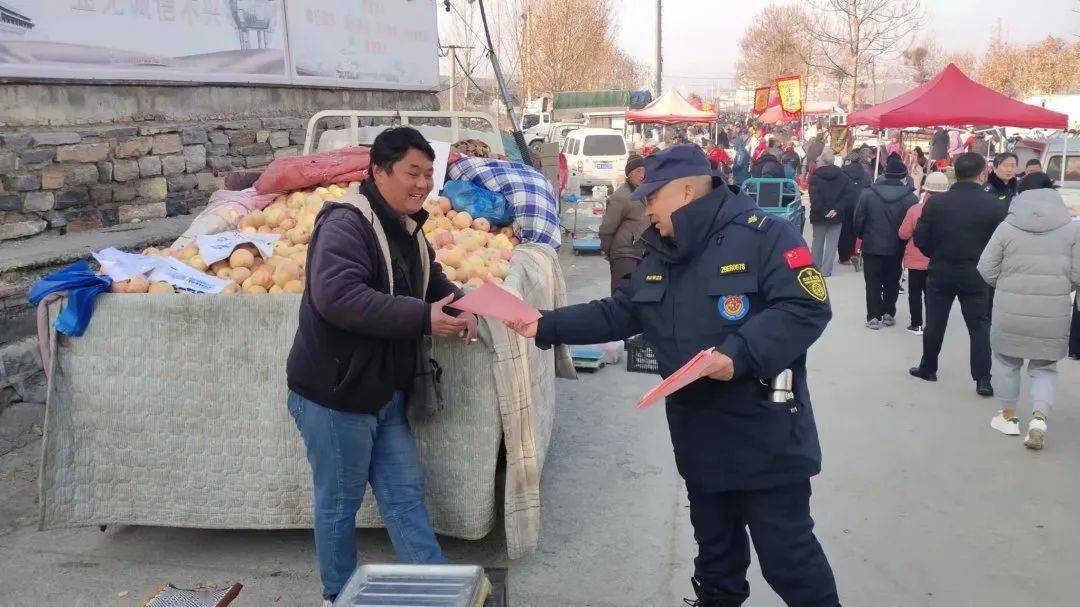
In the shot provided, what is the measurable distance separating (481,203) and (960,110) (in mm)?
8491

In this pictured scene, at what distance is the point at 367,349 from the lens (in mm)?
2920

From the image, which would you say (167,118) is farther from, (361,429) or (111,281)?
(361,429)

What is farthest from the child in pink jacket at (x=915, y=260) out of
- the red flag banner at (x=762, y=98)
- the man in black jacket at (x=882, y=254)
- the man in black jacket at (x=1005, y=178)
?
the red flag banner at (x=762, y=98)

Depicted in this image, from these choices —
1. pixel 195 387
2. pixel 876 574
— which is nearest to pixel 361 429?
pixel 195 387

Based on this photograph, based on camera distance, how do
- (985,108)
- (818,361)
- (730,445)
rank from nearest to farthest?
(730,445), (818,361), (985,108)

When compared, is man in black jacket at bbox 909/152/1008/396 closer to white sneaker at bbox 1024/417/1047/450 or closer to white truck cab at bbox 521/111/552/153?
white sneaker at bbox 1024/417/1047/450

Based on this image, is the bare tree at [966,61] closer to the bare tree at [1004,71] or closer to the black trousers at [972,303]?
the bare tree at [1004,71]

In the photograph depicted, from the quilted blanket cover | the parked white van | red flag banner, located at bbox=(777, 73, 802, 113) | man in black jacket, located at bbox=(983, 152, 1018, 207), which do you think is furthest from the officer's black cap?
the parked white van

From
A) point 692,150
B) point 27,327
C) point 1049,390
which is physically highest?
point 692,150

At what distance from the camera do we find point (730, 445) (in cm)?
274

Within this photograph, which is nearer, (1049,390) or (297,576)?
(297,576)

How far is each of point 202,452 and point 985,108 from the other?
1086 centimetres

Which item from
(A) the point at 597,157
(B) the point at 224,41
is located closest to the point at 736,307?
(B) the point at 224,41

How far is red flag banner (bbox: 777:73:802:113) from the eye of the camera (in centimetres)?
1998
